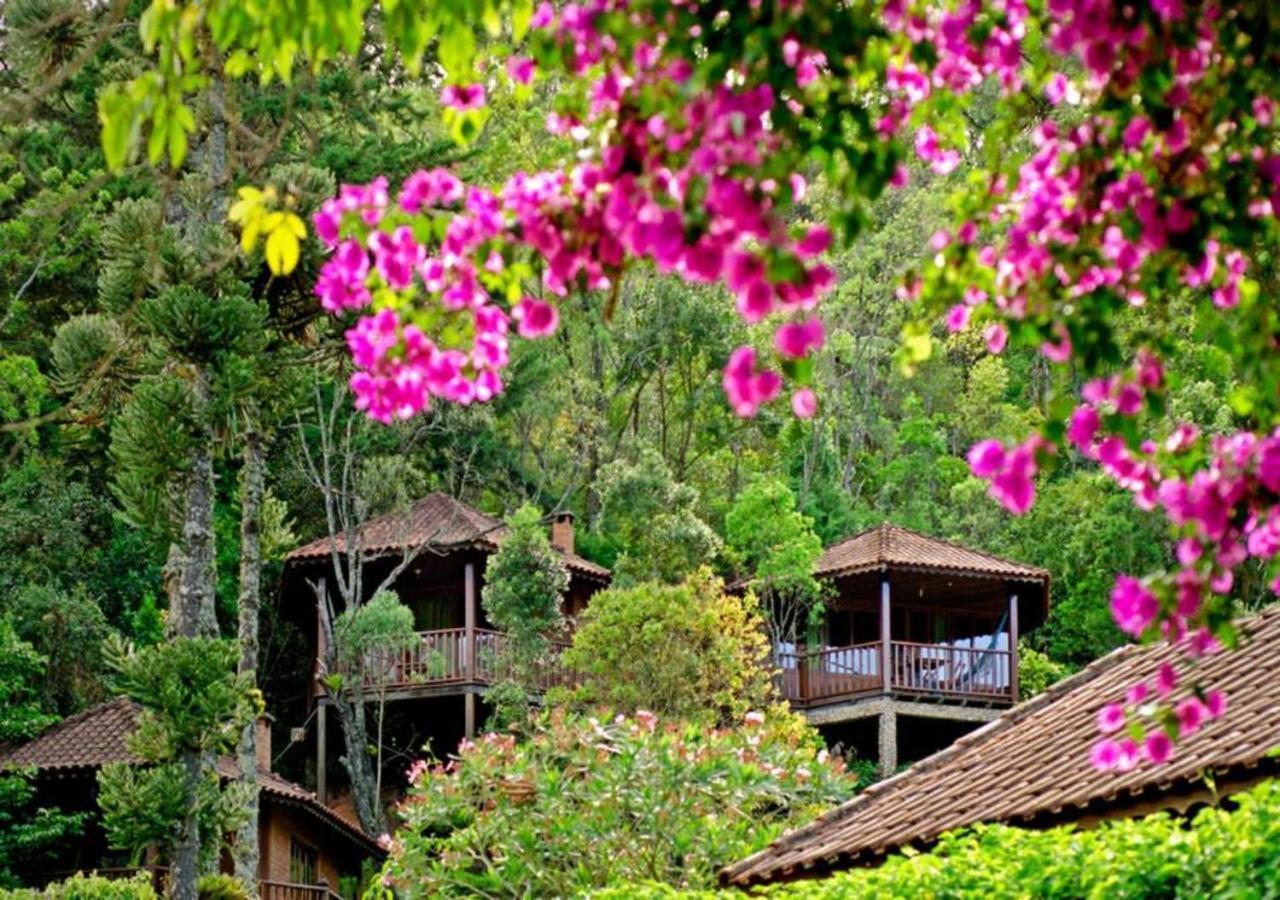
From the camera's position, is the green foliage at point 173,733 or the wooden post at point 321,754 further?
the wooden post at point 321,754

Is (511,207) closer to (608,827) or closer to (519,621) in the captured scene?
(608,827)

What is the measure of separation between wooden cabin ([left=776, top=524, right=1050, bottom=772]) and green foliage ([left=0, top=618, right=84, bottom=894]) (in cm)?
1256

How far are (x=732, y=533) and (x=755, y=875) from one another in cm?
2169

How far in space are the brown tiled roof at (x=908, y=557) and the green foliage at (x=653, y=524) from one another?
8.93ft

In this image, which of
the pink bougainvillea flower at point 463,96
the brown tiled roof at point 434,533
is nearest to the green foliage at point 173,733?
the pink bougainvillea flower at point 463,96

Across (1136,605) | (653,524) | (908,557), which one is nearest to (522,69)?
(1136,605)

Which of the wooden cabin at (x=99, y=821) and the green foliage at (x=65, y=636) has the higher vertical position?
the green foliage at (x=65, y=636)

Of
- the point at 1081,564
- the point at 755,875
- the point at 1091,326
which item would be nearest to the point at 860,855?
the point at 755,875

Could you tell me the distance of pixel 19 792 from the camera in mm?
27062

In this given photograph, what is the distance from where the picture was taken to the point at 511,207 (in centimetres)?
479

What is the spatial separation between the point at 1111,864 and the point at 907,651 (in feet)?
93.6

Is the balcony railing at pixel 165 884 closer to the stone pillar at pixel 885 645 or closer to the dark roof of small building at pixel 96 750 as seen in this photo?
the dark roof of small building at pixel 96 750

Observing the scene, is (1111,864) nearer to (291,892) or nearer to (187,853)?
(187,853)

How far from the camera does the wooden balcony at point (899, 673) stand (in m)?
36.1
